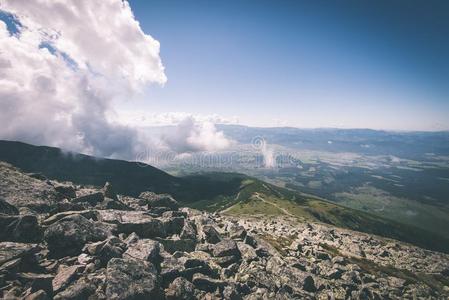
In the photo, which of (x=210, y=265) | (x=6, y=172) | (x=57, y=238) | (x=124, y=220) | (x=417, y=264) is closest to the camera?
(x=57, y=238)

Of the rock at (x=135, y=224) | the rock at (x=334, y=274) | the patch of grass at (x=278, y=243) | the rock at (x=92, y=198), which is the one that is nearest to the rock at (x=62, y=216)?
the rock at (x=135, y=224)

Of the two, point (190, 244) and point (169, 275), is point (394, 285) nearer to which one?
point (190, 244)

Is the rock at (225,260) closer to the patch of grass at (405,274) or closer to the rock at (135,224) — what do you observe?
the rock at (135,224)

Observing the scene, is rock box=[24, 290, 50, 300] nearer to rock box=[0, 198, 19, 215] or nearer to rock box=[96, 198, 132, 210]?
rock box=[0, 198, 19, 215]

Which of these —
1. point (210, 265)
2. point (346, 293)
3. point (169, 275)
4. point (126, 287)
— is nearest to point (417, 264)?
point (346, 293)

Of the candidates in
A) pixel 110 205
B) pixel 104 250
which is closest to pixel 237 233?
pixel 110 205

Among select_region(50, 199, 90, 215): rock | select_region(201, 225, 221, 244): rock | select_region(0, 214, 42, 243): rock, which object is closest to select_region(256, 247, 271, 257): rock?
select_region(201, 225, 221, 244): rock
